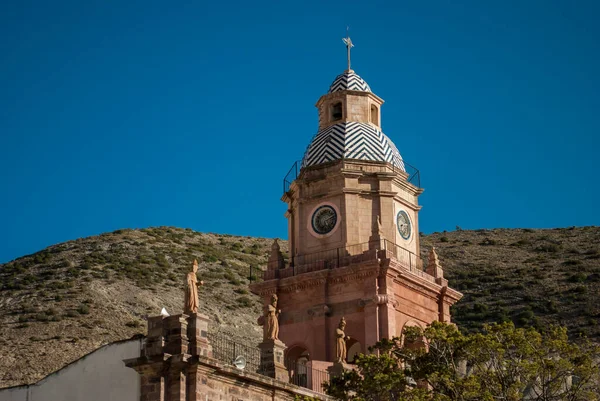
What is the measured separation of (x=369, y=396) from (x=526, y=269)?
4677 centimetres

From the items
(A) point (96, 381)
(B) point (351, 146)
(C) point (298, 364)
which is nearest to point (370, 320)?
(C) point (298, 364)

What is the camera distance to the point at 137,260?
72.3 meters

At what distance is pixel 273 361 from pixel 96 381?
4626 millimetres

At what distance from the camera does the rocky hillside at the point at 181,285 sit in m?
58.4

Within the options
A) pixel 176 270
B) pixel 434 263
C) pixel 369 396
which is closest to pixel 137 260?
pixel 176 270

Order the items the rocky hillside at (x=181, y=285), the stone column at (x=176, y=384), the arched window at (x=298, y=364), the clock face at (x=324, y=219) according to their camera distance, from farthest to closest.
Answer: the rocky hillside at (x=181, y=285)
the clock face at (x=324, y=219)
the arched window at (x=298, y=364)
the stone column at (x=176, y=384)

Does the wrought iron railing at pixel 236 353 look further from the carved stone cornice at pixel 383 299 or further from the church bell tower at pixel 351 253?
the carved stone cornice at pixel 383 299

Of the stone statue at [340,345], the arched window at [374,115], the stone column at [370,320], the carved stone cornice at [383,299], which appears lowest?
the stone statue at [340,345]

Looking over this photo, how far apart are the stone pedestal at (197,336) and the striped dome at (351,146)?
34.3 ft

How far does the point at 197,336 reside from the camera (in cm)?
2917

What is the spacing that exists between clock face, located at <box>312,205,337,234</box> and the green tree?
1005 centimetres

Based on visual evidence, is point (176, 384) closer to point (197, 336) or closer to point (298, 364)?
point (197, 336)

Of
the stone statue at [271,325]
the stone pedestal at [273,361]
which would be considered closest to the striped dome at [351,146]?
the stone statue at [271,325]

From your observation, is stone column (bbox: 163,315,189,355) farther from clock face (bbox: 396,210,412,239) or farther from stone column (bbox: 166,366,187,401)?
clock face (bbox: 396,210,412,239)
